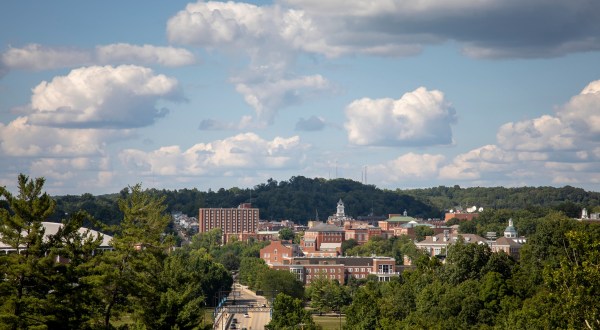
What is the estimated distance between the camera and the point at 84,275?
2121 inches

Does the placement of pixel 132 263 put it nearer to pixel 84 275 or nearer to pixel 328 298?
pixel 84 275

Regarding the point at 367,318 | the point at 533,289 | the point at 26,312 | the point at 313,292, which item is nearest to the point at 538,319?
the point at 367,318

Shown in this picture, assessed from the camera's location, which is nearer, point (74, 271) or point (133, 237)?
point (74, 271)

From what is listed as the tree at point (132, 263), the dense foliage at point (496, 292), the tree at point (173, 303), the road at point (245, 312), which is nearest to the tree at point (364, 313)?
the dense foliage at point (496, 292)

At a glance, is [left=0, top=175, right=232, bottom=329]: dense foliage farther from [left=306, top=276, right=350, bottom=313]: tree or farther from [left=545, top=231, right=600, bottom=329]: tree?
[left=306, top=276, right=350, bottom=313]: tree

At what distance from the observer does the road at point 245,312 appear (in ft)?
432

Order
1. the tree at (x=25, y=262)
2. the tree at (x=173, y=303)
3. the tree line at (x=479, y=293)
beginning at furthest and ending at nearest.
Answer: the tree line at (x=479, y=293) < the tree at (x=173, y=303) < the tree at (x=25, y=262)

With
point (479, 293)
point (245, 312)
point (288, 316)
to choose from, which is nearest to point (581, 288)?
point (479, 293)

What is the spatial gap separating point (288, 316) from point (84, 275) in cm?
5223

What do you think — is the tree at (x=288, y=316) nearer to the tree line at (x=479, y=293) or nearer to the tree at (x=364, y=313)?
the tree at (x=364, y=313)

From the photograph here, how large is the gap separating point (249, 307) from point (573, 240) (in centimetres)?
10729

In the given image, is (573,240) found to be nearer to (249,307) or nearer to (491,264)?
(491,264)

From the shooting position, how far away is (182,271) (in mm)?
68938

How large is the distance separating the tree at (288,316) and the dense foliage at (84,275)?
34.5 m
